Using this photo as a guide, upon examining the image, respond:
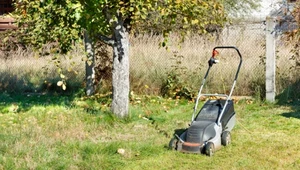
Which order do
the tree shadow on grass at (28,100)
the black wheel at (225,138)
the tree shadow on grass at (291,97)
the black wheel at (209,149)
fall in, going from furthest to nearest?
1. the tree shadow on grass at (291,97)
2. the tree shadow on grass at (28,100)
3. the black wheel at (225,138)
4. the black wheel at (209,149)

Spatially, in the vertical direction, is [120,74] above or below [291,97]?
above

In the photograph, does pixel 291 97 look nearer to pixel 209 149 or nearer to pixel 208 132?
pixel 208 132

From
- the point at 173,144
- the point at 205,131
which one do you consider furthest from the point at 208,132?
the point at 173,144

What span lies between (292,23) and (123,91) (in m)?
4.57

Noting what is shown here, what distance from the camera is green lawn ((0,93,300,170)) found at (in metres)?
4.93

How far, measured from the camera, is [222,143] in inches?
222

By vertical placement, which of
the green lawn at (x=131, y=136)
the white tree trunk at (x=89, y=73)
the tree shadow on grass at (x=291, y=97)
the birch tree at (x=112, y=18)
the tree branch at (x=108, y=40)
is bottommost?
the green lawn at (x=131, y=136)

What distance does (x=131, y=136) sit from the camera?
6211 millimetres

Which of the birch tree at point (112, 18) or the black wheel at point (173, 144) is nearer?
the black wheel at point (173, 144)

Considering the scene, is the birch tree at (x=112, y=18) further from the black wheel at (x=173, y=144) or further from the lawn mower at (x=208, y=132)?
the black wheel at (x=173, y=144)

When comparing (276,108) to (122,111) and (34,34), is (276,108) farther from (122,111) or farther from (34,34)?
(34,34)

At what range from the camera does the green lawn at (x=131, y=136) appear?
4930 millimetres

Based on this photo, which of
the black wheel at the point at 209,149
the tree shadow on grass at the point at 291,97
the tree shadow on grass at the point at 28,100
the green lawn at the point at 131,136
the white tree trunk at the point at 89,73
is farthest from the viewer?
the white tree trunk at the point at 89,73

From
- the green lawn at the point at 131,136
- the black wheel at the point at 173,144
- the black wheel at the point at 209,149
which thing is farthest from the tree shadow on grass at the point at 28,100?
the black wheel at the point at 209,149
